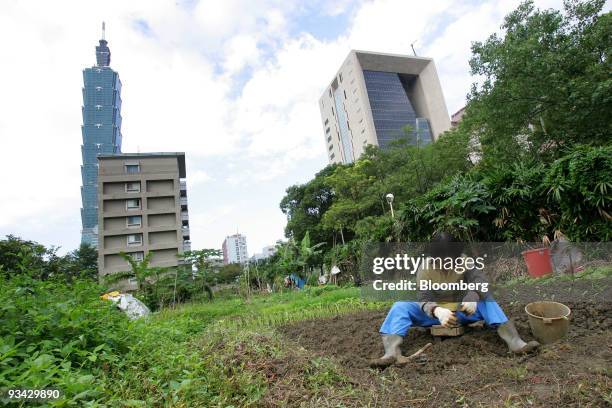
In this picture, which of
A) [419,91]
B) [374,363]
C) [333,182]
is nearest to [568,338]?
[374,363]

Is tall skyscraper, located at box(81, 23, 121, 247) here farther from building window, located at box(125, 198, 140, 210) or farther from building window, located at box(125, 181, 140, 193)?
building window, located at box(125, 198, 140, 210)

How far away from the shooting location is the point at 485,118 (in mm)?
10500

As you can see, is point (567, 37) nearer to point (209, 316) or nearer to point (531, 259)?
point (531, 259)

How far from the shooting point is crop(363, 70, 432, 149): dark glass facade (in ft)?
155

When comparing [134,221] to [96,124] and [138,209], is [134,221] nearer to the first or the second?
[138,209]

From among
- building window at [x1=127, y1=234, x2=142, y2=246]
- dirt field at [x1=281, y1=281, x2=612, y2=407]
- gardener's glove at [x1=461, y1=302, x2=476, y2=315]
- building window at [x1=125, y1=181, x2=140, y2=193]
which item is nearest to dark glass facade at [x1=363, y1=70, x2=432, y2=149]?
building window at [x1=125, y1=181, x2=140, y2=193]

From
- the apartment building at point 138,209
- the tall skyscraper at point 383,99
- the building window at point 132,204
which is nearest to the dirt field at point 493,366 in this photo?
the apartment building at point 138,209

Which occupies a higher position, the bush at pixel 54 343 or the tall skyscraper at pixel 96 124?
the tall skyscraper at pixel 96 124

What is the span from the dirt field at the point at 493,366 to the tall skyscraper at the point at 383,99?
1725 inches

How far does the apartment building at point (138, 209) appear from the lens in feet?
109

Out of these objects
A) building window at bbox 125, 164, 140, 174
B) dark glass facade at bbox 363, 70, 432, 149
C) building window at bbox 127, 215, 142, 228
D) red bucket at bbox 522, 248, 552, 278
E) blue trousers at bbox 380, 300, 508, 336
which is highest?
dark glass facade at bbox 363, 70, 432, 149

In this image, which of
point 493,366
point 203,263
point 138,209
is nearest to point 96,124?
point 138,209

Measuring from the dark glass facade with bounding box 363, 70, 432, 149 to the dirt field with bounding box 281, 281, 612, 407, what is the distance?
44398 millimetres

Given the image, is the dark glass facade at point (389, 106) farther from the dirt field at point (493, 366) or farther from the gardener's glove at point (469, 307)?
the gardener's glove at point (469, 307)
